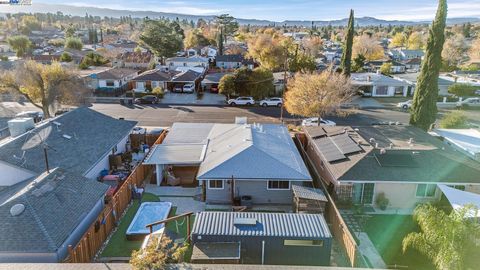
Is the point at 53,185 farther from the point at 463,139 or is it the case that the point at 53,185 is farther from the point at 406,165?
the point at 463,139

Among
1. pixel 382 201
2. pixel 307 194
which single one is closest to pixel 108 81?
pixel 307 194

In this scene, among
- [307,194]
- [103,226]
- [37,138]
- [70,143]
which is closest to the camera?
[103,226]

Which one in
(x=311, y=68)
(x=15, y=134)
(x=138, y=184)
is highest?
(x=311, y=68)

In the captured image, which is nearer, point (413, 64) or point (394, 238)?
point (394, 238)

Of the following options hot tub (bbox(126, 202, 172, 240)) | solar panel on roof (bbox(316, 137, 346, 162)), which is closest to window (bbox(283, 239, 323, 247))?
hot tub (bbox(126, 202, 172, 240))

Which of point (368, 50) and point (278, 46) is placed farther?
point (368, 50)

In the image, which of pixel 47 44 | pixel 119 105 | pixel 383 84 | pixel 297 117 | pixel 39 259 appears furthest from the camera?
pixel 47 44

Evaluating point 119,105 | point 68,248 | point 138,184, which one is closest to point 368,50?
point 119,105

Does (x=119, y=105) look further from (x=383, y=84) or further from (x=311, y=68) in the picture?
(x=383, y=84)
